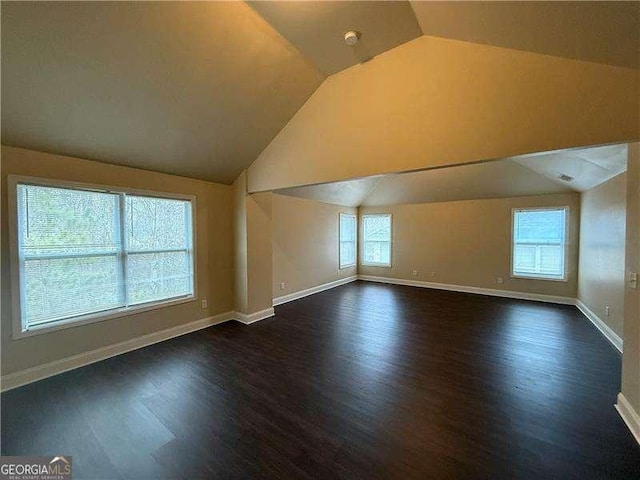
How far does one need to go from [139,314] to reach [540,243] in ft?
24.2

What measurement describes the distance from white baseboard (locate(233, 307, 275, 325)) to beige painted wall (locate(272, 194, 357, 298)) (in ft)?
2.60

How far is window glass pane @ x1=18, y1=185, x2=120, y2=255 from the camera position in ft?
8.34

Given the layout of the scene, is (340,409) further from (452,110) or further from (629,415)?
(452,110)

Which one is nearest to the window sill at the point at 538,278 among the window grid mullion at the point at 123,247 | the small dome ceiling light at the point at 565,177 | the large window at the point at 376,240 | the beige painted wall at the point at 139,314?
the small dome ceiling light at the point at 565,177

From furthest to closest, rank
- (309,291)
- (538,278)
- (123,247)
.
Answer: (309,291), (538,278), (123,247)

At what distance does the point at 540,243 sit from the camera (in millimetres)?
5445

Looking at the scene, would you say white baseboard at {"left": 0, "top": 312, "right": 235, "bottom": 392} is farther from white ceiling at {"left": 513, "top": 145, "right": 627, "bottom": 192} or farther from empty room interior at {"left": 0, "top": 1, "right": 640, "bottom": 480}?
white ceiling at {"left": 513, "top": 145, "right": 627, "bottom": 192}

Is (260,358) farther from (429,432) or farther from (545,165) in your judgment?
(545,165)

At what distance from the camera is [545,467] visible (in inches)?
62.5

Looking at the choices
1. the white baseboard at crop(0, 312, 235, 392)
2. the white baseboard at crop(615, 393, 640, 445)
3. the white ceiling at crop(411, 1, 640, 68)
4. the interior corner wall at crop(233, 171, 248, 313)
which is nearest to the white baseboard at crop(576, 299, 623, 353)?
the white baseboard at crop(615, 393, 640, 445)

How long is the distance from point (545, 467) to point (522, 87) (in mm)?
2593

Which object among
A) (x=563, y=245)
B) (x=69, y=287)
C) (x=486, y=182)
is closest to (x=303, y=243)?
(x=69, y=287)

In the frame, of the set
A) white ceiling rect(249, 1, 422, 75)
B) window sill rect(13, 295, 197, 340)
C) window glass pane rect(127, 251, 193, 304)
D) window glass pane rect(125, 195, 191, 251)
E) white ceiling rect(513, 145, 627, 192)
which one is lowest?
window sill rect(13, 295, 197, 340)
